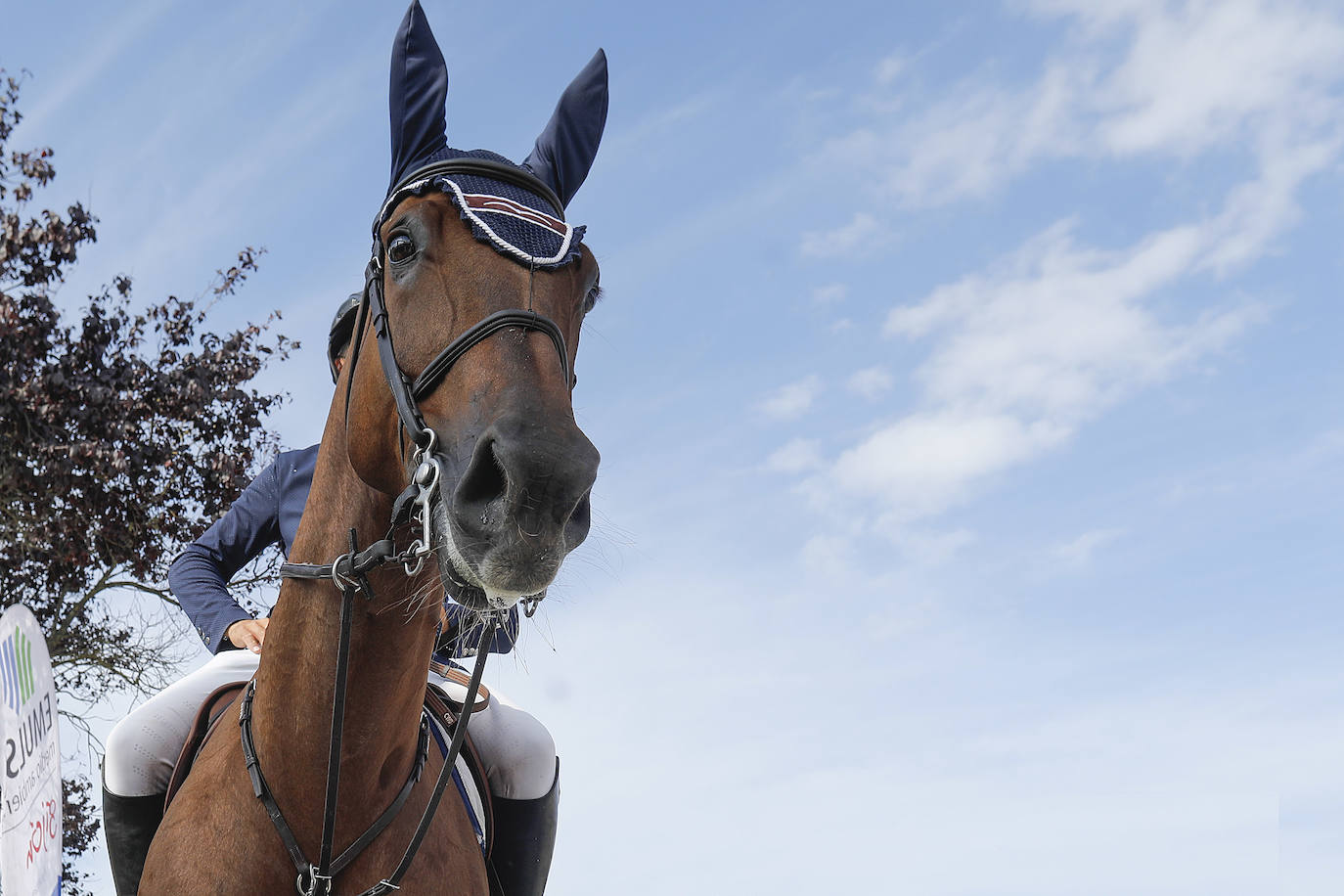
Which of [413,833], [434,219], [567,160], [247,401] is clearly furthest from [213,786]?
[247,401]

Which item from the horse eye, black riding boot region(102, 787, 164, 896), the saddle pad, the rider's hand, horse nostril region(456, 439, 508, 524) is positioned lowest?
black riding boot region(102, 787, 164, 896)

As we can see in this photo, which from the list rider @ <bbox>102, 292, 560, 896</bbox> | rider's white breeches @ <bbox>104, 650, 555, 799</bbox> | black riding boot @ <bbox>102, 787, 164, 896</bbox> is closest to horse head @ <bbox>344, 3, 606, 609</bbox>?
rider @ <bbox>102, 292, 560, 896</bbox>

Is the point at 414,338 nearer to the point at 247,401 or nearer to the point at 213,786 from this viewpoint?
the point at 213,786

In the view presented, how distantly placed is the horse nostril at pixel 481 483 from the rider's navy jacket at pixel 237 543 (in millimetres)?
1462

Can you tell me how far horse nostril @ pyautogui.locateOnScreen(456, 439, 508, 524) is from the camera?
7.42 feet

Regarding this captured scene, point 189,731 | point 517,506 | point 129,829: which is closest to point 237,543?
point 189,731

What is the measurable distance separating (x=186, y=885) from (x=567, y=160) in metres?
2.36

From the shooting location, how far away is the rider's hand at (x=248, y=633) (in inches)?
A: 134

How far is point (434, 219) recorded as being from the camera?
9.07 ft

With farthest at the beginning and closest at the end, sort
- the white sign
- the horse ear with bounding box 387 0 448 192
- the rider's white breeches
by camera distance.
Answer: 1. the white sign
2. the rider's white breeches
3. the horse ear with bounding box 387 0 448 192

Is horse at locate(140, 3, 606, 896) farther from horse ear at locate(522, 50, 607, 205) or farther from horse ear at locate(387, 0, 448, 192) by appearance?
horse ear at locate(522, 50, 607, 205)

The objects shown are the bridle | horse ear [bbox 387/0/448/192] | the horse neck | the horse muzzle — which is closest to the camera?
the horse muzzle

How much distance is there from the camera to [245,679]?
357 cm

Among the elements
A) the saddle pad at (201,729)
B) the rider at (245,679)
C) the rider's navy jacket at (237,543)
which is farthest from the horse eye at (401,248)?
the saddle pad at (201,729)
